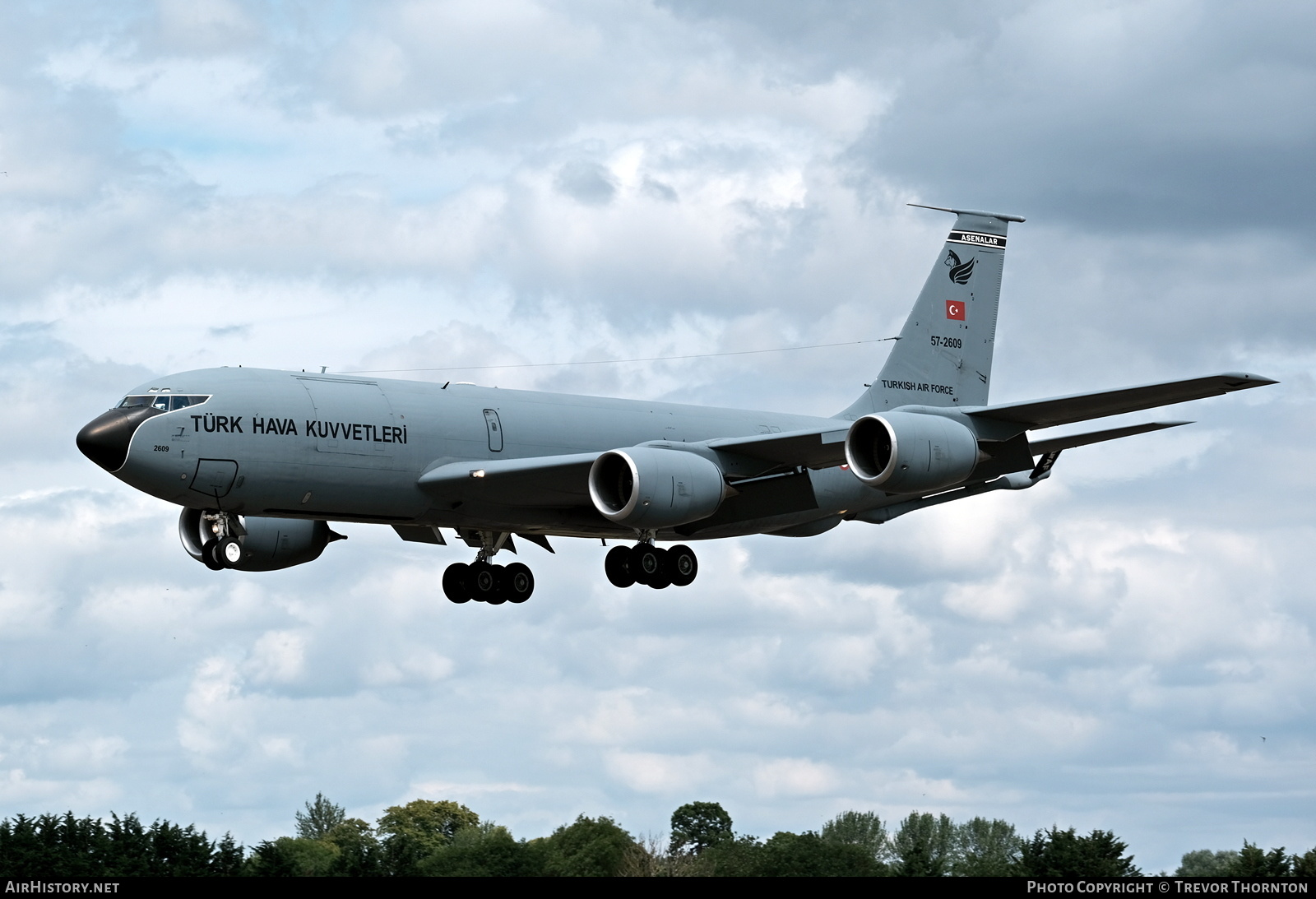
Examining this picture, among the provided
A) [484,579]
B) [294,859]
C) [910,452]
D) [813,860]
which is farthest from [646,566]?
[294,859]

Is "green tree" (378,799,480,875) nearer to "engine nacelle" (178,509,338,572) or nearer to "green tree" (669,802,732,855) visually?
"green tree" (669,802,732,855)

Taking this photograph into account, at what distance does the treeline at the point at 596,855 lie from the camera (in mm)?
54688

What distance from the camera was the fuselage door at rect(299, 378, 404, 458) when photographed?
39500 millimetres

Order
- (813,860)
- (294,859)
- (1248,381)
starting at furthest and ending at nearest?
(294,859)
(813,860)
(1248,381)

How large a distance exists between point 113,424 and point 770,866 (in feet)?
94.7

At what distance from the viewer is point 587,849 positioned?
62.9 metres

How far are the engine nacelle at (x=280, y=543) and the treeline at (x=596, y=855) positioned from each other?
1667cm

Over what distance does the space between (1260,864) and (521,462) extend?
24.8 metres

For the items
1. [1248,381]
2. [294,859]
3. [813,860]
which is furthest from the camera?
[294,859]

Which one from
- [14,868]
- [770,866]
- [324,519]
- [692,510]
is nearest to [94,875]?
[14,868]

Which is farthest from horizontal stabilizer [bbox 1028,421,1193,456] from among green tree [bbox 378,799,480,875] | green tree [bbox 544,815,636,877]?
green tree [bbox 378,799,480,875]

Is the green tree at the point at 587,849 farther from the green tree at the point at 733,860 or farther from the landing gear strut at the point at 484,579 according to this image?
the landing gear strut at the point at 484,579

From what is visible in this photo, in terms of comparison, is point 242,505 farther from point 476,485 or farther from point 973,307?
point 973,307

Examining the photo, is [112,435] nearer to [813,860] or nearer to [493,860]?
[813,860]
